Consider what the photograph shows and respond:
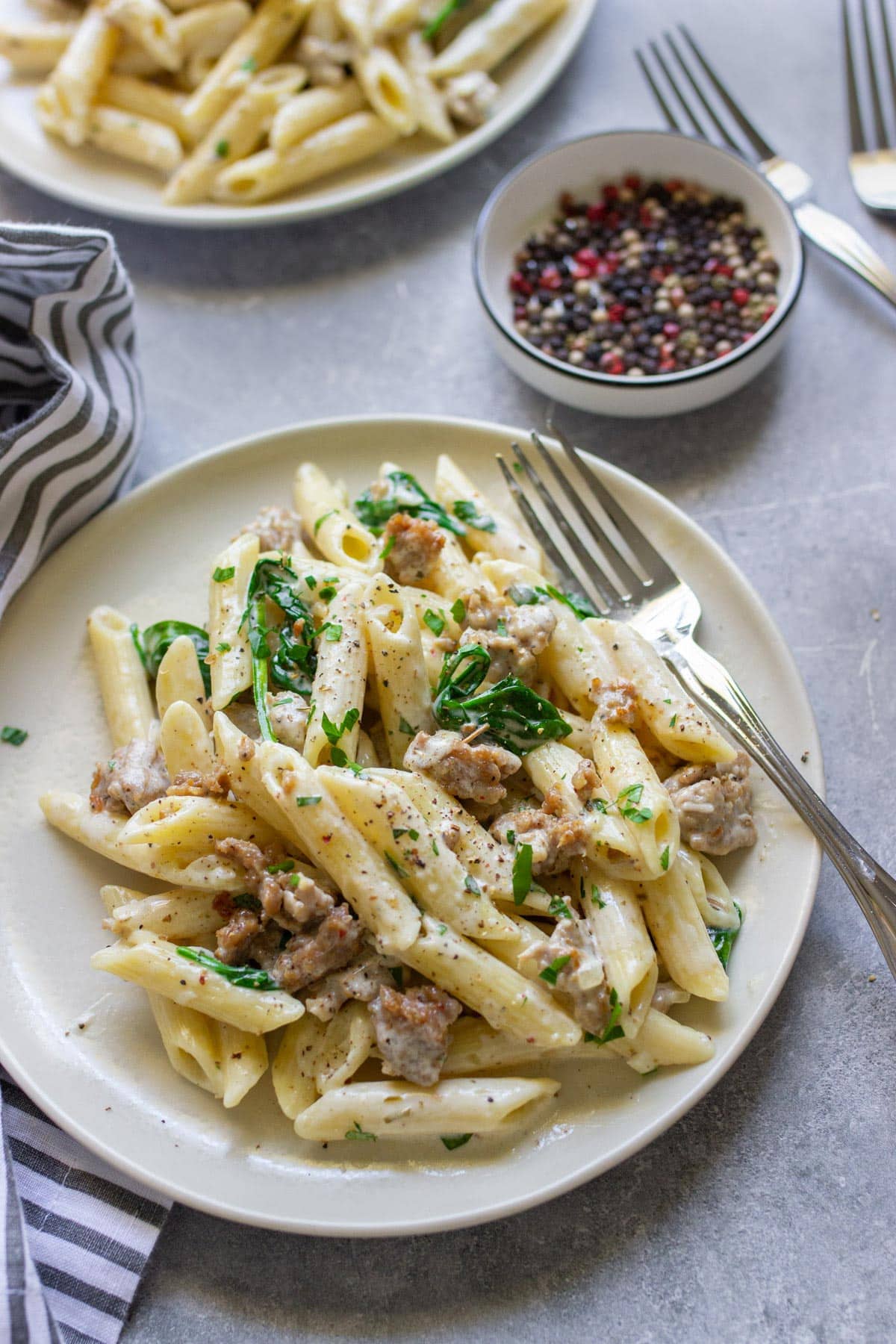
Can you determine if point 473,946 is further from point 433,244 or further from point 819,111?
point 819,111

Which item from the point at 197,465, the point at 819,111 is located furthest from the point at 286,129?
the point at 819,111

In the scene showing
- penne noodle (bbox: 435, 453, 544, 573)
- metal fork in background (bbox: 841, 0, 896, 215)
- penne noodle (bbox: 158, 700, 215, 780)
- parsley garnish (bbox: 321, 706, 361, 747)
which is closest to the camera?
parsley garnish (bbox: 321, 706, 361, 747)

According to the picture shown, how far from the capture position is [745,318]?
3.49 meters

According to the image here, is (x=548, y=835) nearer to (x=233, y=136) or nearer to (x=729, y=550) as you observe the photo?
(x=729, y=550)

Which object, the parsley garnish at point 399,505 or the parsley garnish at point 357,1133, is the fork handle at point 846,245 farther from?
the parsley garnish at point 357,1133

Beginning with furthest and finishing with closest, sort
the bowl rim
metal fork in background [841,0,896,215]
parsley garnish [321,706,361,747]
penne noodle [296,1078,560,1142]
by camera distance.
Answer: metal fork in background [841,0,896,215] < the bowl rim < parsley garnish [321,706,361,747] < penne noodle [296,1078,560,1142]

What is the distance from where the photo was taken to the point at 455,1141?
235 cm

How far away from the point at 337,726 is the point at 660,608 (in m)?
0.93

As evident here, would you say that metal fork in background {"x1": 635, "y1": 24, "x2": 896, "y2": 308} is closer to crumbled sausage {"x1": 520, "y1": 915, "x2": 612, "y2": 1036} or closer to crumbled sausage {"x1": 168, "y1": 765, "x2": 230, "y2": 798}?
crumbled sausage {"x1": 520, "y1": 915, "x2": 612, "y2": 1036}

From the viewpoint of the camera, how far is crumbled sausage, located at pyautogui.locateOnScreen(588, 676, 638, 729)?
8.50 ft

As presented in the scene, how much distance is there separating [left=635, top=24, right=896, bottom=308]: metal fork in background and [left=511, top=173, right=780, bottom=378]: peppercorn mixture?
23cm

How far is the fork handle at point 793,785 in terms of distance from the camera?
8.16 feet

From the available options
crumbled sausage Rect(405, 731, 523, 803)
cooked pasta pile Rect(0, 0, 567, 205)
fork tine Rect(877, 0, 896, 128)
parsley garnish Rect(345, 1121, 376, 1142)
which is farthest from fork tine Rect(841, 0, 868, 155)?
parsley garnish Rect(345, 1121, 376, 1142)

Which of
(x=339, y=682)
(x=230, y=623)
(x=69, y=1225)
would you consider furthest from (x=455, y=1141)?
(x=230, y=623)
